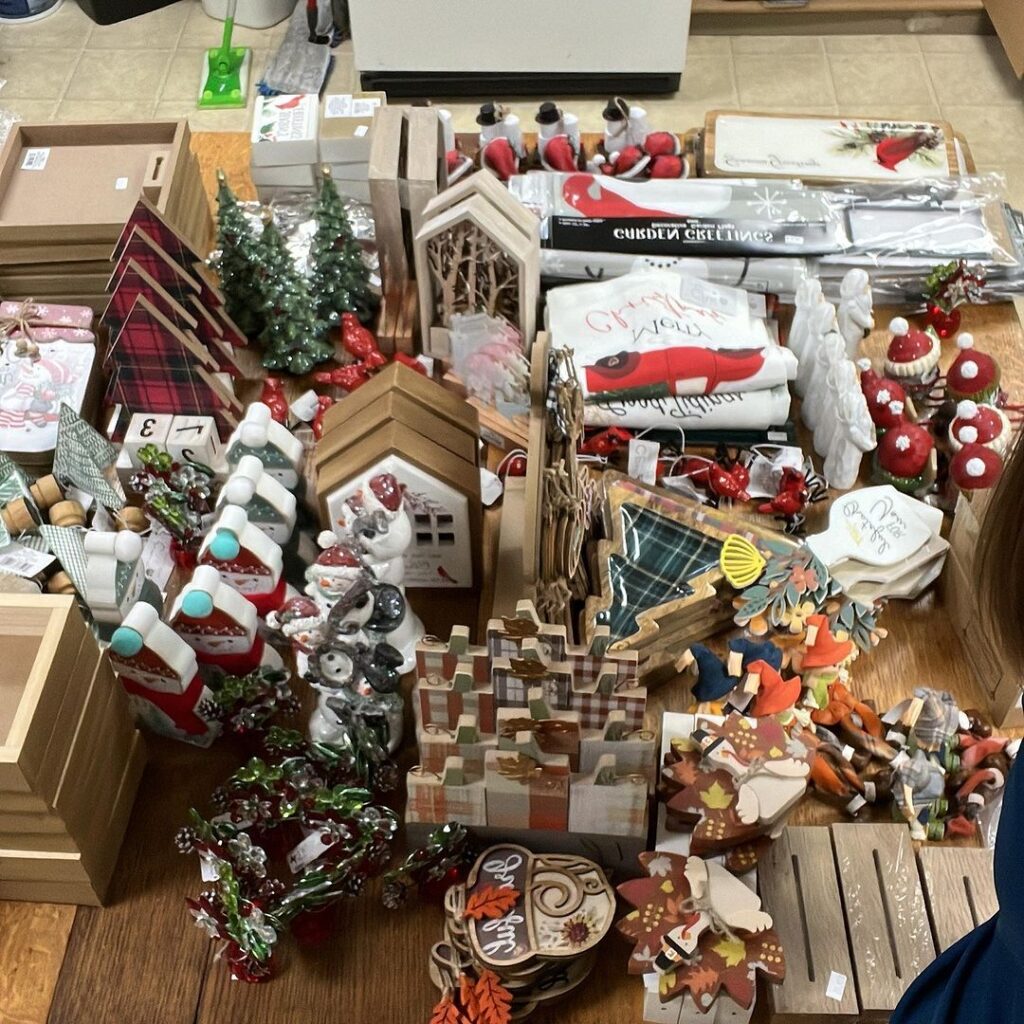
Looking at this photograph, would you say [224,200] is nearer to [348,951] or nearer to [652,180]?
[652,180]

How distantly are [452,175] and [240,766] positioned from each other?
3.22 ft

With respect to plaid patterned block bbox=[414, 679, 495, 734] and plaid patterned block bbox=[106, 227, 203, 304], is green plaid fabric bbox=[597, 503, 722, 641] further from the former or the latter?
plaid patterned block bbox=[106, 227, 203, 304]

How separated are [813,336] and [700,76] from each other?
168 centimetres

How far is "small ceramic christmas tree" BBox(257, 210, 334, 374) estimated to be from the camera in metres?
1.58

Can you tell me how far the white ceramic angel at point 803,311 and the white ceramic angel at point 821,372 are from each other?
0.04m

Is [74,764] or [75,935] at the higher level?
[74,764]

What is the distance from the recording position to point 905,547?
53.8 inches

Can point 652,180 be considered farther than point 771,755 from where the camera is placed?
Yes

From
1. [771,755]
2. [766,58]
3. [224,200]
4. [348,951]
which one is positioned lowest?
[766,58]

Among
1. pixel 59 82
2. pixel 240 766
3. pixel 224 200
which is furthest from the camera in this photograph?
pixel 59 82

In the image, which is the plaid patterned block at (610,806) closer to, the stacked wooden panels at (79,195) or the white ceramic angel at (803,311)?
the white ceramic angel at (803,311)

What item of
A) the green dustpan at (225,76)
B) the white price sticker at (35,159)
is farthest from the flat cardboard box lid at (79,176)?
the green dustpan at (225,76)

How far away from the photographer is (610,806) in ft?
3.62

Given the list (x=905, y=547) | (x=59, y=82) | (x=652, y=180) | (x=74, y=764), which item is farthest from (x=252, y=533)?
(x=59, y=82)
